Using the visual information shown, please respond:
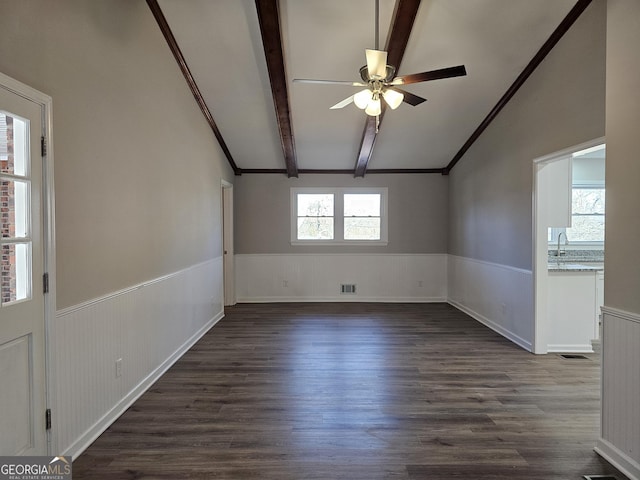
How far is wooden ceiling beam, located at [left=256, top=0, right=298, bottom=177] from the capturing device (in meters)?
3.20

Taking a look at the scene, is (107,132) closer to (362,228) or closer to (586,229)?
(362,228)

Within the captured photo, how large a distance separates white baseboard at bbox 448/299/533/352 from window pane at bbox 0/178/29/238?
471cm

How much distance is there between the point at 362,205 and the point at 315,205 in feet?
2.94

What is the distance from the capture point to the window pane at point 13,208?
181cm

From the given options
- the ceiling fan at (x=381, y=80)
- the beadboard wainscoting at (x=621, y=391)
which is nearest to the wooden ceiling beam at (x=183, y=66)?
the ceiling fan at (x=381, y=80)

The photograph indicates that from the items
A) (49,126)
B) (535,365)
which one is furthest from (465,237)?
(49,126)

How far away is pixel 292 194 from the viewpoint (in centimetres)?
704

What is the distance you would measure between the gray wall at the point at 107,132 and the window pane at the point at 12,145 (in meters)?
0.22

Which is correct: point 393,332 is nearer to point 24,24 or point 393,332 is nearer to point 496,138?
point 496,138

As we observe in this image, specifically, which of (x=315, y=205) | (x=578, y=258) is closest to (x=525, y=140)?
(x=578, y=258)

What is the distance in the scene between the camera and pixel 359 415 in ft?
9.16

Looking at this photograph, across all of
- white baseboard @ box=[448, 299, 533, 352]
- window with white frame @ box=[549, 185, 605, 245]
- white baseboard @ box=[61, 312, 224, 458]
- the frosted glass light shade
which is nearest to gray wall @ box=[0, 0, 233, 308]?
white baseboard @ box=[61, 312, 224, 458]

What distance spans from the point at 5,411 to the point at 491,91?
5271mm

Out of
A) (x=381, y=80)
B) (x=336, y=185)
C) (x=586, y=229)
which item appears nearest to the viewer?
(x=381, y=80)
